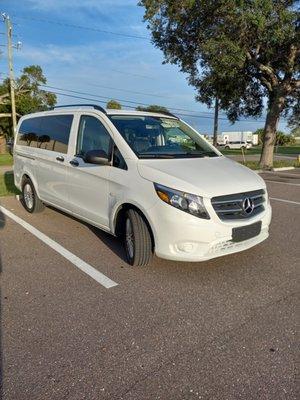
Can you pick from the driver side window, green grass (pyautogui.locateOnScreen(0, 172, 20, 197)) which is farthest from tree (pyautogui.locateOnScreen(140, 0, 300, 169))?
the driver side window

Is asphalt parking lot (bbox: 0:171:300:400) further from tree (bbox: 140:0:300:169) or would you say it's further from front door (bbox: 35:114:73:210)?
tree (bbox: 140:0:300:169)

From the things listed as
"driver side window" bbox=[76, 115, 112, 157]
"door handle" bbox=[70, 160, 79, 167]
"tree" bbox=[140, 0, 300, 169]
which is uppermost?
"tree" bbox=[140, 0, 300, 169]

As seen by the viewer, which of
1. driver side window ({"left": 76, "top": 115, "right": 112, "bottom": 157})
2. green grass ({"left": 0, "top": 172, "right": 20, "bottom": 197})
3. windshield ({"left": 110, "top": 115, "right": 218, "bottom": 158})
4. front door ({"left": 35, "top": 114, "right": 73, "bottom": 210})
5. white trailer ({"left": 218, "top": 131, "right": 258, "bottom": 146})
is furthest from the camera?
white trailer ({"left": 218, "top": 131, "right": 258, "bottom": 146})

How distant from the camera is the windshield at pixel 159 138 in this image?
15.8ft

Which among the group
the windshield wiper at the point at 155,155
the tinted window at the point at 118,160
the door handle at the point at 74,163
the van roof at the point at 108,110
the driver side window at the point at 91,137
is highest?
the van roof at the point at 108,110

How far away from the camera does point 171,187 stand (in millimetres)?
4020

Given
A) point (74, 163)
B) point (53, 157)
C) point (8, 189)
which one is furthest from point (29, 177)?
point (8, 189)

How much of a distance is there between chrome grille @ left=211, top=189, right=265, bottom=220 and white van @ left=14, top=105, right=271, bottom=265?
11 mm

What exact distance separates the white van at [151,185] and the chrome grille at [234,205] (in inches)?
0.4

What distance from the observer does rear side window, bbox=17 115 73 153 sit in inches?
230

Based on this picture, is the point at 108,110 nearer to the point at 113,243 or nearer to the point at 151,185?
the point at 151,185

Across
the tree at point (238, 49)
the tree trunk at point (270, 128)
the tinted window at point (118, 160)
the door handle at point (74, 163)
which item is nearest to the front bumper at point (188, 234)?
the tinted window at point (118, 160)

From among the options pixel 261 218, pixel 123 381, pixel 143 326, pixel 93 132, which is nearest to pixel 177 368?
pixel 123 381

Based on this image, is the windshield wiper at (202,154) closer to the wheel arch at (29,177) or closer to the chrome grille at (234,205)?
the chrome grille at (234,205)
